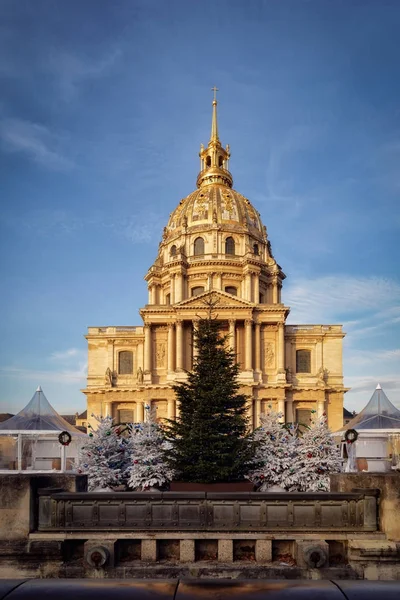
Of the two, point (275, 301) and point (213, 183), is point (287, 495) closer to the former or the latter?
point (275, 301)

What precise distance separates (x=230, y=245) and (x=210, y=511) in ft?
194

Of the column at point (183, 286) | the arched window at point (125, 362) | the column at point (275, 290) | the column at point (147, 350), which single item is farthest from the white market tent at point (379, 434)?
the column at point (275, 290)

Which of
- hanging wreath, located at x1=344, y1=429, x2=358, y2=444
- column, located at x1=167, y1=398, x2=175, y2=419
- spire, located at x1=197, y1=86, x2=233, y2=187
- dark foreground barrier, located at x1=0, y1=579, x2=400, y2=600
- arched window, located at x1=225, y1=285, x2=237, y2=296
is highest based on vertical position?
spire, located at x1=197, y1=86, x2=233, y2=187

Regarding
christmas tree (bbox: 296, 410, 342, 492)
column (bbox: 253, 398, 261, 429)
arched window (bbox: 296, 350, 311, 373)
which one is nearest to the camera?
christmas tree (bbox: 296, 410, 342, 492)

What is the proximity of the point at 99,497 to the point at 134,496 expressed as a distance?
0.68 metres

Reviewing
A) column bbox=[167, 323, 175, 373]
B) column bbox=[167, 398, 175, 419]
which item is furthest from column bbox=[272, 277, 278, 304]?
column bbox=[167, 398, 175, 419]

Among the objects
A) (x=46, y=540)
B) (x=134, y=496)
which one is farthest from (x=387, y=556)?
(x=46, y=540)

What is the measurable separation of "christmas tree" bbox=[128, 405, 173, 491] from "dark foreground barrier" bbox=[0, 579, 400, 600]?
13.9 m

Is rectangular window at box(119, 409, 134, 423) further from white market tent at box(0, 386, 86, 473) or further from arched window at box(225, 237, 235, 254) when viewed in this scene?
white market tent at box(0, 386, 86, 473)

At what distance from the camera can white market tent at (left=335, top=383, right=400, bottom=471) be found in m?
21.6

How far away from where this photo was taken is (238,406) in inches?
719

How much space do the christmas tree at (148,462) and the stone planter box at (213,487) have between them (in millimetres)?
1280

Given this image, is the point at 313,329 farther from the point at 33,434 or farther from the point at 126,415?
the point at 33,434

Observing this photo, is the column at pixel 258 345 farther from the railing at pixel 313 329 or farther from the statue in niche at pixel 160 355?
the statue in niche at pixel 160 355
